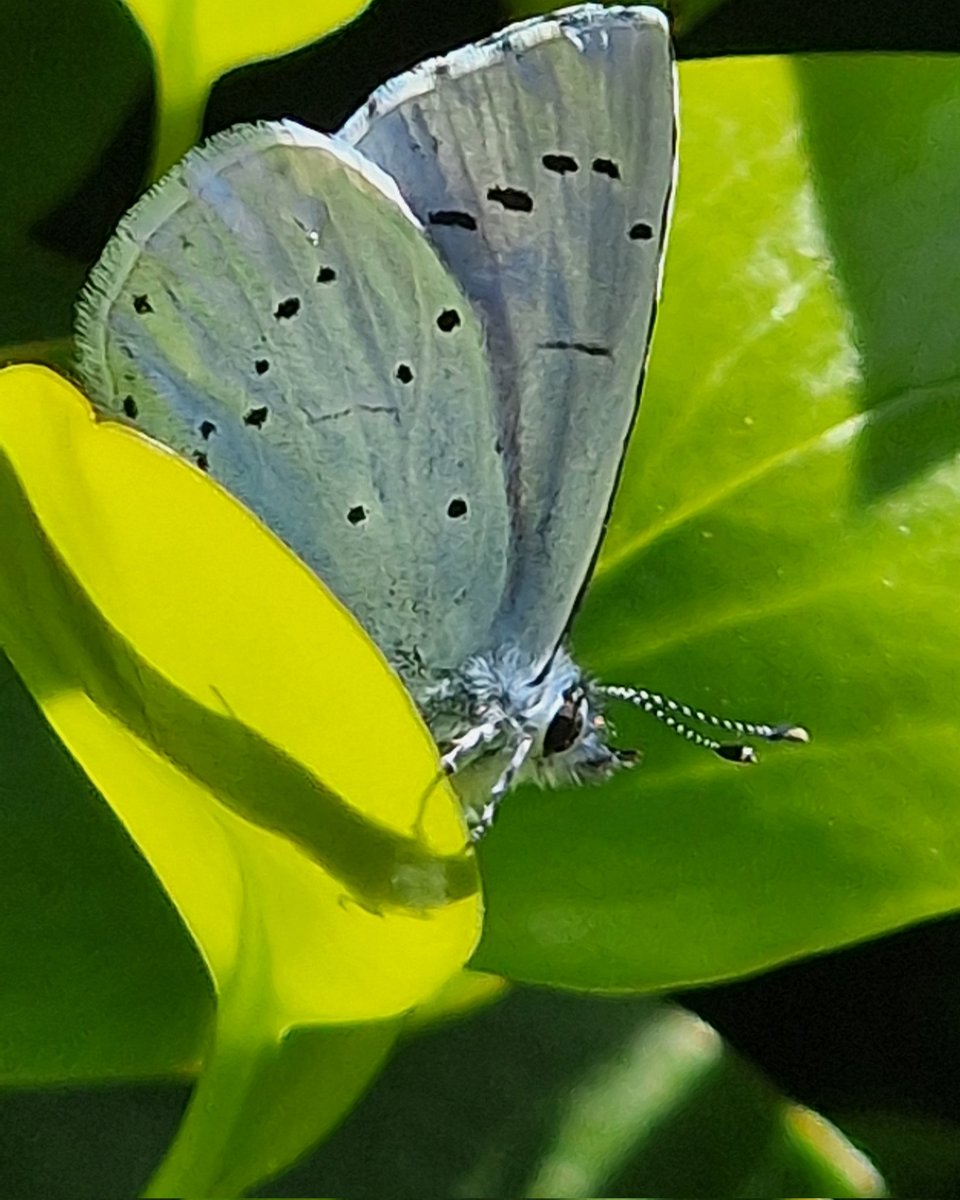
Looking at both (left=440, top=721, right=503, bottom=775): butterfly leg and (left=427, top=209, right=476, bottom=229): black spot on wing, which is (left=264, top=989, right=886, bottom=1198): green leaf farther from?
(left=427, top=209, right=476, bottom=229): black spot on wing

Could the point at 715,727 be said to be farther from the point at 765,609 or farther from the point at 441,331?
the point at 441,331

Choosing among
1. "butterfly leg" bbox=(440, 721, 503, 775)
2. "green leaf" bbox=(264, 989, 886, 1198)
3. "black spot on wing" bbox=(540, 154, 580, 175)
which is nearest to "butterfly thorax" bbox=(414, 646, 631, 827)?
"butterfly leg" bbox=(440, 721, 503, 775)

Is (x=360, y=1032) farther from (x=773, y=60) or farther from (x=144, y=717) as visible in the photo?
(x=773, y=60)

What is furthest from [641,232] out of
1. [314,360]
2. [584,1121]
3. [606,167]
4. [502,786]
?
[584,1121]

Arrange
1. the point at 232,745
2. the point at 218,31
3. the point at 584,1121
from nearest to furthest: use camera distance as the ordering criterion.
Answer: the point at 232,745 → the point at 218,31 → the point at 584,1121

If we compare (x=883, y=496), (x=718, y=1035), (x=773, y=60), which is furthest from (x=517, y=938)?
(x=773, y=60)

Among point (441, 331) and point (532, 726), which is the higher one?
point (441, 331)

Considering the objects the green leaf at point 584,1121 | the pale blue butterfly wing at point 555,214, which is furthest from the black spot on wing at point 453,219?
the green leaf at point 584,1121
